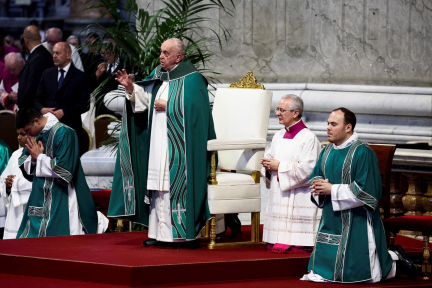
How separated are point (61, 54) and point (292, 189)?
306 centimetres

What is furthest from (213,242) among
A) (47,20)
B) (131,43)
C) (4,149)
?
(47,20)

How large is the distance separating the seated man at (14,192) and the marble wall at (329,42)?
2.35 metres

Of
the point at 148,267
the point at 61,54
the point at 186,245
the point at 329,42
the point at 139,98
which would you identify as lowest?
the point at 148,267

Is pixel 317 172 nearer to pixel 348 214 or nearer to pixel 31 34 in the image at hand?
pixel 348 214

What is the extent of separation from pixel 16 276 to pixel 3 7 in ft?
32.8

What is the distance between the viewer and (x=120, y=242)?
650 centimetres

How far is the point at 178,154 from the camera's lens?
246 inches

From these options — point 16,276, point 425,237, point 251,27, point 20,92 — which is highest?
point 251,27

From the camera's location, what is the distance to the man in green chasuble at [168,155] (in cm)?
618

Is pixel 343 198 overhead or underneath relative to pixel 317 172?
underneath

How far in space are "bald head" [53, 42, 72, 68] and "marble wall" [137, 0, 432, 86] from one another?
3.96 feet

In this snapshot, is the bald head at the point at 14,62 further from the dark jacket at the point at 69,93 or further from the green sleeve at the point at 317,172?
the green sleeve at the point at 317,172

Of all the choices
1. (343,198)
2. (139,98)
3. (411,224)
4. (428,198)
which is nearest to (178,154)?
(139,98)

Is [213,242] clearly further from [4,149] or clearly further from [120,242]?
[4,149]
